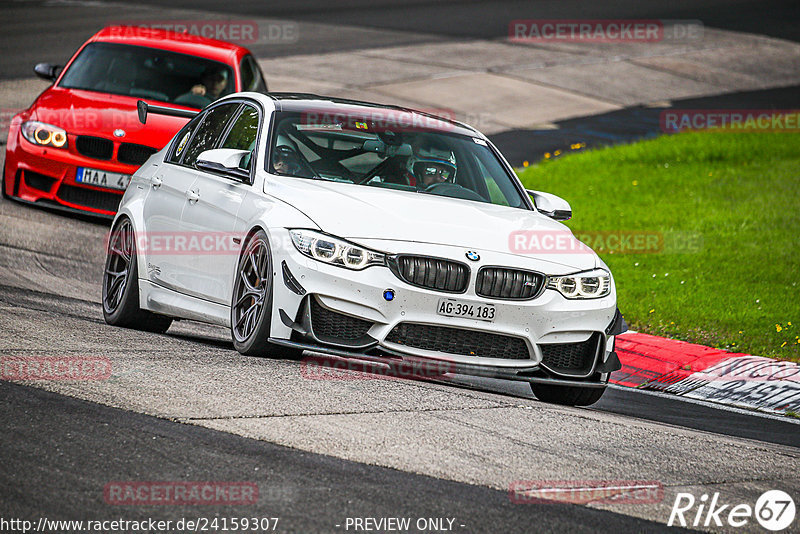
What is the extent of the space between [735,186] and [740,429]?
9939mm

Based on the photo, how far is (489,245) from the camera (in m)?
7.40

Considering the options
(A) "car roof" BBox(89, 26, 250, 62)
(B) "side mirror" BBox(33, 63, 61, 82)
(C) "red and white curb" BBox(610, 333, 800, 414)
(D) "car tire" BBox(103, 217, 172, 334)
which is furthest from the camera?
(B) "side mirror" BBox(33, 63, 61, 82)

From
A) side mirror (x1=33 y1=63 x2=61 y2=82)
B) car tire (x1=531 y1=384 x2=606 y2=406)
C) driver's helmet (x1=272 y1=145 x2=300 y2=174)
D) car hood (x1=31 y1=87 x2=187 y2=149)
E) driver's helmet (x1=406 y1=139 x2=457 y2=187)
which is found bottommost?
car tire (x1=531 y1=384 x2=606 y2=406)

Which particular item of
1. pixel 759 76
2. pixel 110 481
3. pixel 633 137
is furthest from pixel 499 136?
pixel 110 481

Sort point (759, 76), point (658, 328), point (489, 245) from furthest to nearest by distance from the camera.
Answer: point (759, 76) < point (658, 328) < point (489, 245)

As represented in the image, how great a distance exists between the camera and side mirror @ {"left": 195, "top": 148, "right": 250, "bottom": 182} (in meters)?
8.14

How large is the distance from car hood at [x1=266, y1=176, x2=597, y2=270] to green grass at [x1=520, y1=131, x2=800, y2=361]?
10.4 feet

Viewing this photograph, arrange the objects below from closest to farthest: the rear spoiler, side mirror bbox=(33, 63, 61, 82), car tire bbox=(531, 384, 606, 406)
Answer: car tire bbox=(531, 384, 606, 406) < the rear spoiler < side mirror bbox=(33, 63, 61, 82)

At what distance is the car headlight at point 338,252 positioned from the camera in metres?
7.12

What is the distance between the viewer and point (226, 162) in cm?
814

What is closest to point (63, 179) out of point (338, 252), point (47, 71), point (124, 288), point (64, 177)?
point (64, 177)

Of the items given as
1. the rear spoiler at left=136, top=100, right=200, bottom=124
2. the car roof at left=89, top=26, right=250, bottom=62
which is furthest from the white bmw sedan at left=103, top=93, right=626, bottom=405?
the car roof at left=89, top=26, right=250, bottom=62

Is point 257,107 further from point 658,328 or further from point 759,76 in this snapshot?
point 759,76

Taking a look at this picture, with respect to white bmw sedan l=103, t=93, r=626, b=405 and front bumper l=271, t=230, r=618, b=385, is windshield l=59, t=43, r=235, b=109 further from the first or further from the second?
front bumper l=271, t=230, r=618, b=385
